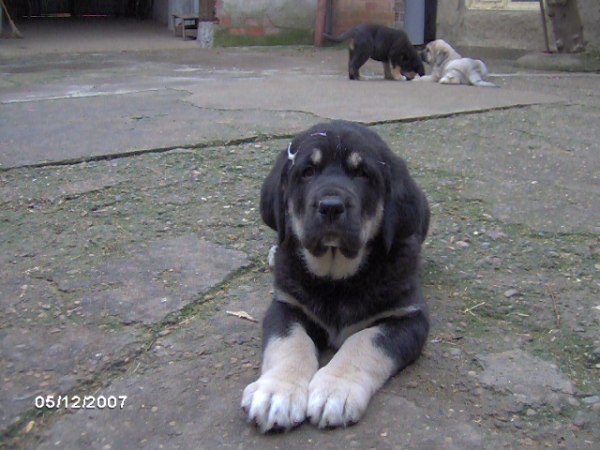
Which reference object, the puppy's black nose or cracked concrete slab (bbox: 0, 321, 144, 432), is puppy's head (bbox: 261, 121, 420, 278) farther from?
cracked concrete slab (bbox: 0, 321, 144, 432)

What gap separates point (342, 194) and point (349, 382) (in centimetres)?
65

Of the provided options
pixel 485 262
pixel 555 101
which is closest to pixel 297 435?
pixel 485 262

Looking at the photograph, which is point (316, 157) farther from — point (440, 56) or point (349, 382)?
point (440, 56)

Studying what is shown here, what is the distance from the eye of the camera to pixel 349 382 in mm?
2184

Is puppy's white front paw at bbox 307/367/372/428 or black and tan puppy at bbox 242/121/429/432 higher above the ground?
black and tan puppy at bbox 242/121/429/432

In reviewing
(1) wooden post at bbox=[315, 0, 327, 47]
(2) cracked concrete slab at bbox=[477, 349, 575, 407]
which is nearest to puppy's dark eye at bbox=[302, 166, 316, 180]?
(2) cracked concrete slab at bbox=[477, 349, 575, 407]

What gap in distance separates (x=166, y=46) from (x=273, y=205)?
11.4m

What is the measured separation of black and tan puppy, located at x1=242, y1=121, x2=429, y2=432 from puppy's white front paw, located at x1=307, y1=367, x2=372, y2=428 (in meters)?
0.07

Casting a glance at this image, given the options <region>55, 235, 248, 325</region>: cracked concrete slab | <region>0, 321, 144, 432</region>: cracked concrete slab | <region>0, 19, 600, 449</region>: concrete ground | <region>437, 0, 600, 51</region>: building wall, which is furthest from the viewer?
<region>437, 0, 600, 51</region>: building wall

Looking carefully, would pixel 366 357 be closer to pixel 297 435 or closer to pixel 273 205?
pixel 297 435

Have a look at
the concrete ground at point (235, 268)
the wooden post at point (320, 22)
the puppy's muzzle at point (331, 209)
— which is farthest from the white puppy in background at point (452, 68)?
the puppy's muzzle at point (331, 209)

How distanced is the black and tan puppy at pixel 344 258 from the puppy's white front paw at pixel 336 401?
0.24ft

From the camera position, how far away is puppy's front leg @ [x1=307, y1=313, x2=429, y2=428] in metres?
2.10
